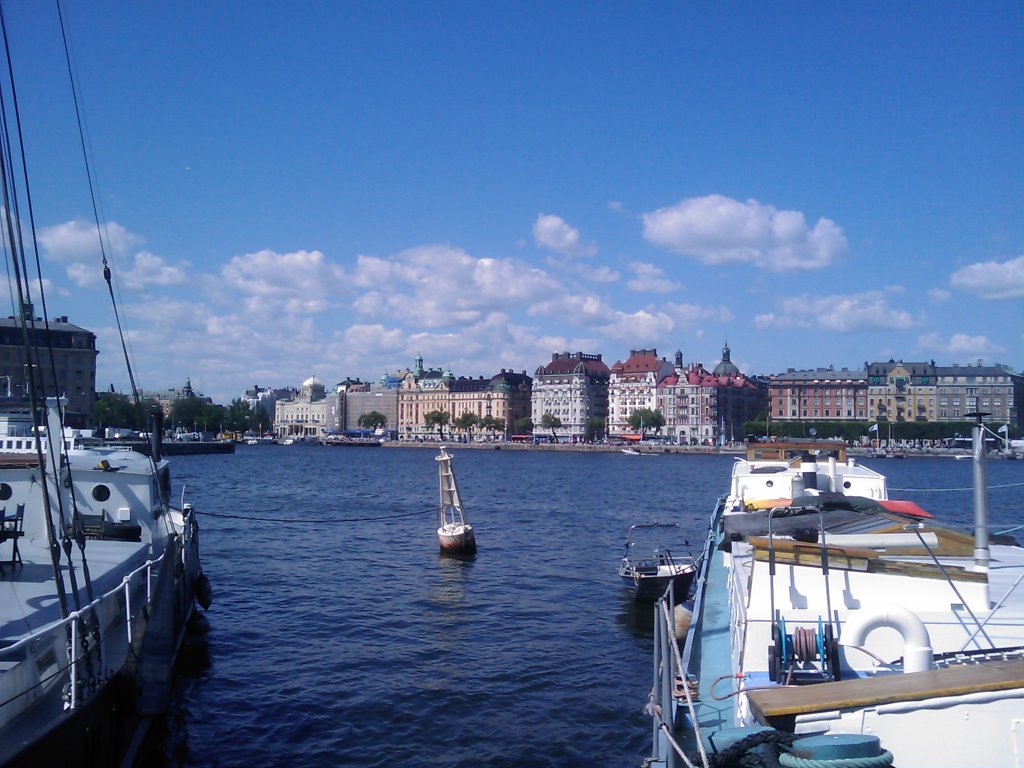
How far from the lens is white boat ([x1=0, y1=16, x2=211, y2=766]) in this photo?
28.9 feet

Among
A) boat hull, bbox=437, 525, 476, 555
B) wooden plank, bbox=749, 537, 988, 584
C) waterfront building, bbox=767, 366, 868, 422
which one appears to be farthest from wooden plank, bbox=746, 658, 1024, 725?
waterfront building, bbox=767, 366, 868, 422

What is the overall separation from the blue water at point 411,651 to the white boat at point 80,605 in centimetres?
194

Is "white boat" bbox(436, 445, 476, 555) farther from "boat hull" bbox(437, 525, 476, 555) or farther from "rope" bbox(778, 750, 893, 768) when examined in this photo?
"rope" bbox(778, 750, 893, 768)

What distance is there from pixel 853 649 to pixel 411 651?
13263 millimetres

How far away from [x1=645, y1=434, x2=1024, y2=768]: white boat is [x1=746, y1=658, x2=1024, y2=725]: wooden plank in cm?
2

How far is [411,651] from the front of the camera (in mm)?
20906

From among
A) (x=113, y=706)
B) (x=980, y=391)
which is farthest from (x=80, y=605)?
(x=980, y=391)

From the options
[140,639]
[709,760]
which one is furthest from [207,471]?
[709,760]

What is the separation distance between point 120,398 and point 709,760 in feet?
494

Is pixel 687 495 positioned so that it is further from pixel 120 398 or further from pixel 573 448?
pixel 573 448

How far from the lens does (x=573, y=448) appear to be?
620ft

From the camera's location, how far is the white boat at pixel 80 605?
8.80 metres

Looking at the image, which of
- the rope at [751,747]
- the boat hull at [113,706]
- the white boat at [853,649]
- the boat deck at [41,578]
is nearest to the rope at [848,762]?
the white boat at [853,649]

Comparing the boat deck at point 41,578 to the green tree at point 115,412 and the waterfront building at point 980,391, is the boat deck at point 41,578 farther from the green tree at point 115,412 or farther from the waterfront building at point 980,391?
the waterfront building at point 980,391
